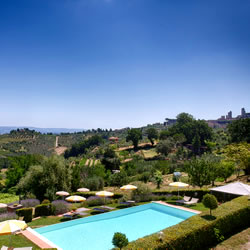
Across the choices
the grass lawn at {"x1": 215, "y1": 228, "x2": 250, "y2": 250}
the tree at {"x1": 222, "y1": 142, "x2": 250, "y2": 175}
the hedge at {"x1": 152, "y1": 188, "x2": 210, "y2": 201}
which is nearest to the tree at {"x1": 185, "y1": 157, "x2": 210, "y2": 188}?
the hedge at {"x1": 152, "y1": 188, "x2": 210, "y2": 201}

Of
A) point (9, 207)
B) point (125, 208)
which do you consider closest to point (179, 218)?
point (125, 208)

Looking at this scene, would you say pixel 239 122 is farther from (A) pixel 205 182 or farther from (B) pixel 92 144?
(B) pixel 92 144

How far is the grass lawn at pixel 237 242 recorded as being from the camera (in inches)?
→ 395

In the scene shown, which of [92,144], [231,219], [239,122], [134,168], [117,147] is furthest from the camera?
[92,144]

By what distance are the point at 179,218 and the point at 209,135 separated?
7294 centimetres

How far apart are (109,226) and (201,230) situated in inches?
305

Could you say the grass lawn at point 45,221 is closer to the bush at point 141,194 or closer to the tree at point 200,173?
the bush at point 141,194

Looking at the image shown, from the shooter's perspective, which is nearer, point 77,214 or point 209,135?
point 77,214

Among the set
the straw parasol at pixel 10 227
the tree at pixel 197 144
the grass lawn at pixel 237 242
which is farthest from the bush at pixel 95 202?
the tree at pixel 197 144

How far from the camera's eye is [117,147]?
95.8 m

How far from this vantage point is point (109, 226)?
15930 mm

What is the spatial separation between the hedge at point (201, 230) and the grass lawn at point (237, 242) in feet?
1.26

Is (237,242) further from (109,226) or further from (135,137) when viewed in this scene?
(135,137)

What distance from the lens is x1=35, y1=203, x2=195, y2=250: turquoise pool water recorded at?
1298cm
